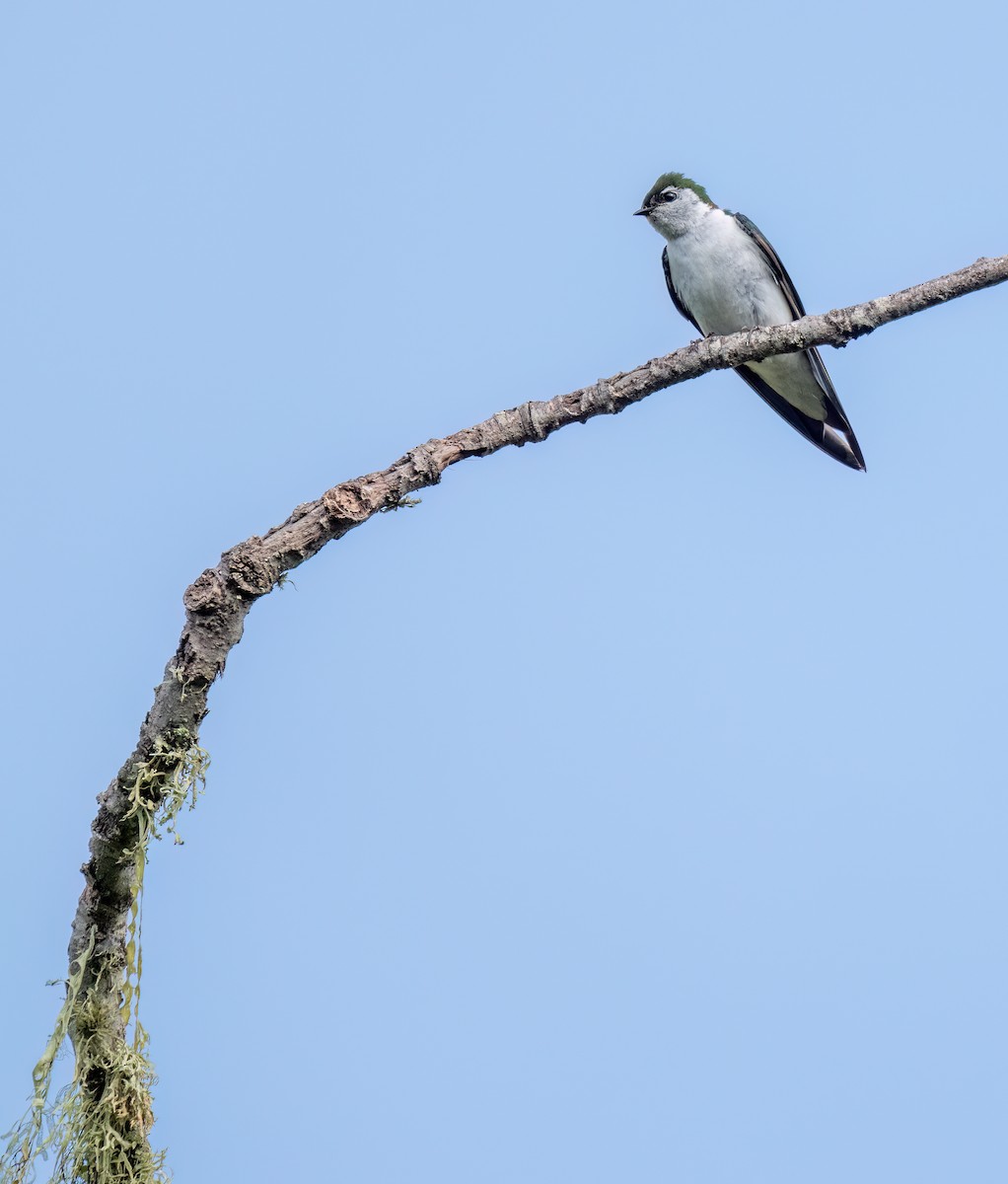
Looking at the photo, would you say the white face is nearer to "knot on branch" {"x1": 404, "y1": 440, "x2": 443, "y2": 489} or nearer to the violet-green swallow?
the violet-green swallow

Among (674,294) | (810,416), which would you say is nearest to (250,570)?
(810,416)

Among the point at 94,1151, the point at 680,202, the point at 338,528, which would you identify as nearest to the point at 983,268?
the point at 338,528

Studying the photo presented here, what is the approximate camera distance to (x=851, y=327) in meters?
4.38

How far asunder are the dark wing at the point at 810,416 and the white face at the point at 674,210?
1.05 ft

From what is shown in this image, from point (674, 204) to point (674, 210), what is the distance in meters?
0.07

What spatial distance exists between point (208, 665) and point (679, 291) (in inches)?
260

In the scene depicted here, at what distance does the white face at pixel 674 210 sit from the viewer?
30.9ft

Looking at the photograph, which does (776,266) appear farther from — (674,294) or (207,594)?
(207,594)

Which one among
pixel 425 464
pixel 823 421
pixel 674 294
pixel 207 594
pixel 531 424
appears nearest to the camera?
pixel 207 594

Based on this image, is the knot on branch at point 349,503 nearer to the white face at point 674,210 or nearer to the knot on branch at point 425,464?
the knot on branch at point 425,464

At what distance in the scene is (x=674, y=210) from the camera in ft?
31.2

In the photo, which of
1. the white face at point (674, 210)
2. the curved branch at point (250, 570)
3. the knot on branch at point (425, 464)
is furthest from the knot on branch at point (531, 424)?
the white face at point (674, 210)

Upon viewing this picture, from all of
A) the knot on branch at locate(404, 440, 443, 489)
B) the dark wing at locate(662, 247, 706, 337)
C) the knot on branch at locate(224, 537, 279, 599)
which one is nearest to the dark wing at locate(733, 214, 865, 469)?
the dark wing at locate(662, 247, 706, 337)

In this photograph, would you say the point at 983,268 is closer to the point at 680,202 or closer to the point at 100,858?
the point at 100,858
